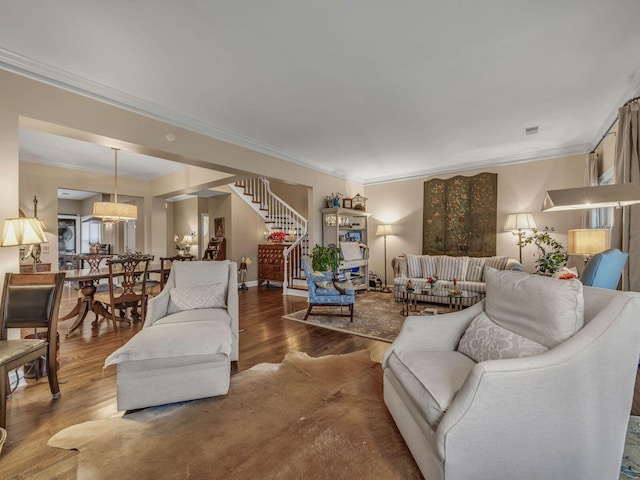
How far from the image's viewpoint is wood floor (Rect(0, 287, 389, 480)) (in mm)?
1551

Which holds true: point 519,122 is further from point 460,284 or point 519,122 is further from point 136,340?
point 136,340

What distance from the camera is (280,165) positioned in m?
5.00

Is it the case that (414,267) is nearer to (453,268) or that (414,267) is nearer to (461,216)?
(453,268)

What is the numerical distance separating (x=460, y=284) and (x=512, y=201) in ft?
7.01

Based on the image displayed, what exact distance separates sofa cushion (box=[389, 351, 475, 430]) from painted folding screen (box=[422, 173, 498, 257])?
15.2ft

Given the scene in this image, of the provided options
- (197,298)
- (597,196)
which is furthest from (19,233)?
(597,196)

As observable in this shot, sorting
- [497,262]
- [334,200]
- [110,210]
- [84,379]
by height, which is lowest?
[84,379]

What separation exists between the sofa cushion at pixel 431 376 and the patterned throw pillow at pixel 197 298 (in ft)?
6.15

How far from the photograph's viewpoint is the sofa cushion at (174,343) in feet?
6.25

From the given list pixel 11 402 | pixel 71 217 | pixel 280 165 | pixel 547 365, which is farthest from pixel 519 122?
pixel 71 217

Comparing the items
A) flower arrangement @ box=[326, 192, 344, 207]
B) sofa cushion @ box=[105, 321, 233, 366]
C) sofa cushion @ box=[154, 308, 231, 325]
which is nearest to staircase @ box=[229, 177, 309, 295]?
flower arrangement @ box=[326, 192, 344, 207]

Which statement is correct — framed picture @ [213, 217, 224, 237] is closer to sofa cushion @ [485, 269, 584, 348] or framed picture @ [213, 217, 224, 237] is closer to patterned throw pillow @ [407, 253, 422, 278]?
patterned throw pillow @ [407, 253, 422, 278]

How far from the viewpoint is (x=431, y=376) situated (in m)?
1.45

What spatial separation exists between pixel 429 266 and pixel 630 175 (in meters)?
3.21
